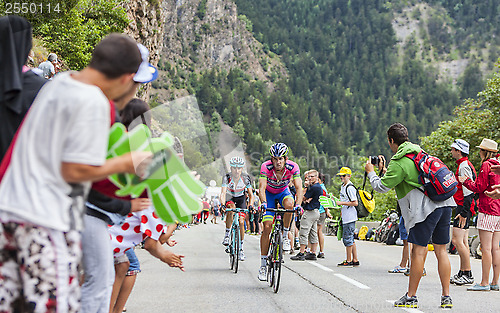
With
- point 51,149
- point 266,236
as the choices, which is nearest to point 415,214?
point 266,236

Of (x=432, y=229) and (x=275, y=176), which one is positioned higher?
(x=275, y=176)

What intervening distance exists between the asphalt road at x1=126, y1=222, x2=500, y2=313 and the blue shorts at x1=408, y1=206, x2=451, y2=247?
0.79 metres

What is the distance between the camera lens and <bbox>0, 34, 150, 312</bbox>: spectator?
2.38 meters

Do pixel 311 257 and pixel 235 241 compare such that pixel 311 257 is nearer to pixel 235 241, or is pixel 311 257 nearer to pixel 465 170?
pixel 235 241

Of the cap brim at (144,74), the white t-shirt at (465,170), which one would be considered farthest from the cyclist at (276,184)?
the cap brim at (144,74)

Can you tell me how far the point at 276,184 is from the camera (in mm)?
9078

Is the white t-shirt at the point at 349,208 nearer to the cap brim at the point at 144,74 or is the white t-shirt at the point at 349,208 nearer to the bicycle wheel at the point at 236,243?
the bicycle wheel at the point at 236,243

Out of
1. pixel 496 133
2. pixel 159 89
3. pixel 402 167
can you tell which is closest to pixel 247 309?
pixel 402 167

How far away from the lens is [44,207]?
7.84ft

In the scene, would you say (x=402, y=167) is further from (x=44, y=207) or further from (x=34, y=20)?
(x=34, y=20)

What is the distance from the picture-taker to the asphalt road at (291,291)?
6.91 metres

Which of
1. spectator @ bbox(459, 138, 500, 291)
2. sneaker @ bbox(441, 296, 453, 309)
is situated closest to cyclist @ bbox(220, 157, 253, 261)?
spectator @ bbox(459, 138, 500, 291)

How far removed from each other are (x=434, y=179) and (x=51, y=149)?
16.9 ft

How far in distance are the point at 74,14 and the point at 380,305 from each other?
19.8m
